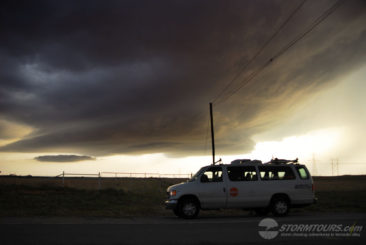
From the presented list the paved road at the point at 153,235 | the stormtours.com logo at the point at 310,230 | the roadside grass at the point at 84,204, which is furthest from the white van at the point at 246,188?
the paved road at the point at 153,235

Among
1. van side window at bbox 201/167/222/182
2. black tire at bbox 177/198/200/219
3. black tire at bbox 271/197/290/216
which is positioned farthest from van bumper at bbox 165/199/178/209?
black tire at bbox 271/197/290/216

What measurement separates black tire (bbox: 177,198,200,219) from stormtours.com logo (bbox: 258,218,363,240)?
4.22 metres

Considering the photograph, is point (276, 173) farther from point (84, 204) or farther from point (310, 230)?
point (84, 204)

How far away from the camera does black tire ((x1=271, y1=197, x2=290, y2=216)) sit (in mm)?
16567

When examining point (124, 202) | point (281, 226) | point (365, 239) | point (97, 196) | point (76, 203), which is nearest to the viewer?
point (365, 239)

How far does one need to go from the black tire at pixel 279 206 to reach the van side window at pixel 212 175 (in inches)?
105

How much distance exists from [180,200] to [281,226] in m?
5.15

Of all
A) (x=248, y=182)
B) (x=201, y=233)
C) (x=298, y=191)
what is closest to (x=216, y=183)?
(x=248, y=182)

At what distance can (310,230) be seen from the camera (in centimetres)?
1109

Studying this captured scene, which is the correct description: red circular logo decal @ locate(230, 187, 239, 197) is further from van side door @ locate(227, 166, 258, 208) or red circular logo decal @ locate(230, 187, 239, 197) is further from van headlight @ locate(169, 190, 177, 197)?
van headlight @ locate(169, 190, 177, 197)

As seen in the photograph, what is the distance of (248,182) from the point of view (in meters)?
16.5

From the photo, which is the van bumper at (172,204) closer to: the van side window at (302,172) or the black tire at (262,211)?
the black tire at (262,211)

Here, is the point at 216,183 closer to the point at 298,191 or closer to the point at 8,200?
the point at 298,191

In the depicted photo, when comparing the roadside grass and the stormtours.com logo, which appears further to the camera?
the roadside grass
